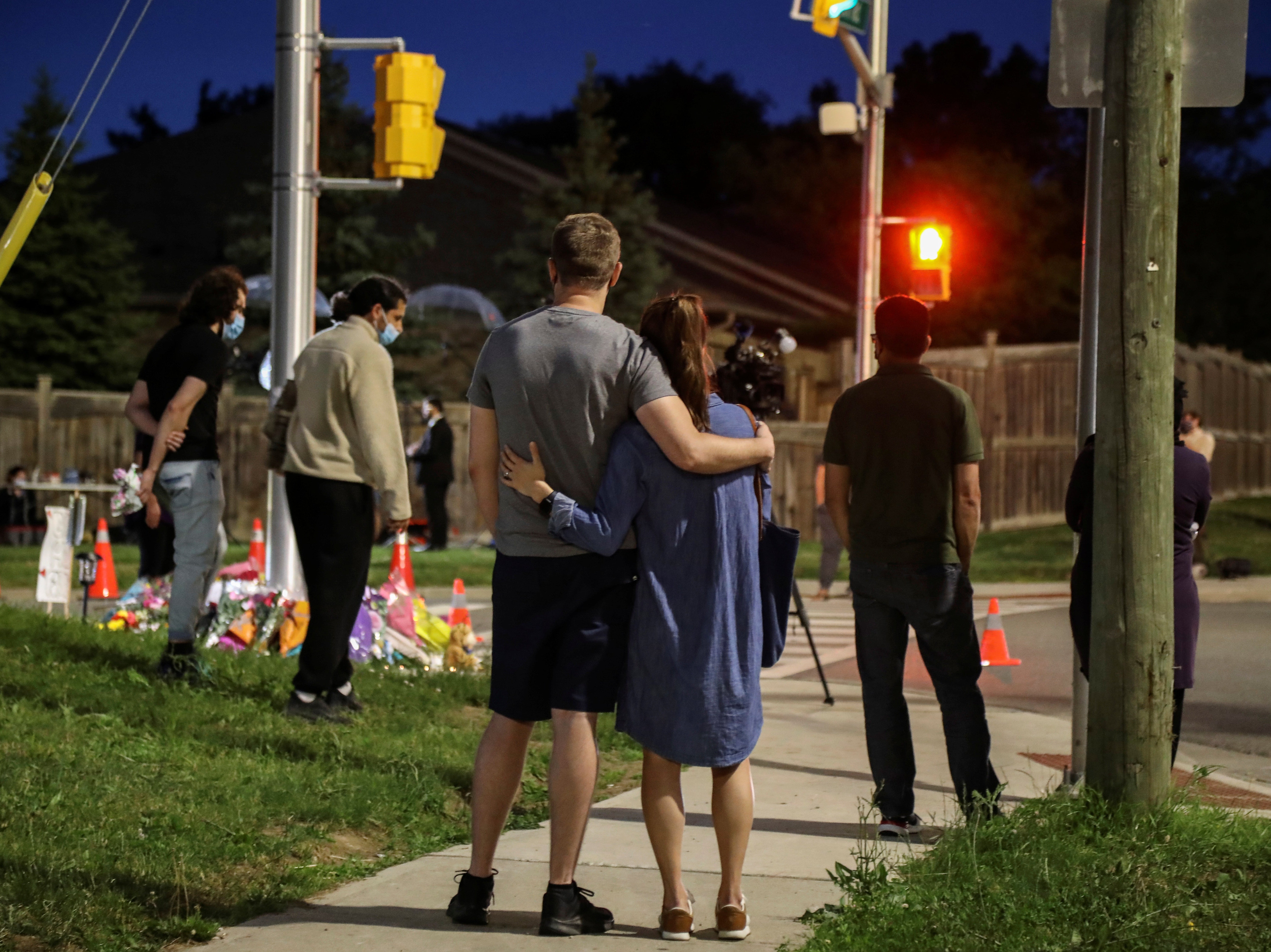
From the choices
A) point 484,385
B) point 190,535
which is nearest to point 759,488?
point 484,385

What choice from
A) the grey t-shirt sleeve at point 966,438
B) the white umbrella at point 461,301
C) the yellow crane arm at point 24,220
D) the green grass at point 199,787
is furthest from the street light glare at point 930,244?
the white umbrella at point 461,301

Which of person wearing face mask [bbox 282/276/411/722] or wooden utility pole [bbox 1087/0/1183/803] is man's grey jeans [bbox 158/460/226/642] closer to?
person wearing face mask [bbox 282/276/411/722]

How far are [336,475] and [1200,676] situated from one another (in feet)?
22.6

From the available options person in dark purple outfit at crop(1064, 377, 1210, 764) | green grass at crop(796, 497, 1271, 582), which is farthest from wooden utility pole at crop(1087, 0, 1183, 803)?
green grass at crop(796, 497, 1271, 582)

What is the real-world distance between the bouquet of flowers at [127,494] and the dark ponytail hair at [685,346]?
466 centimetres

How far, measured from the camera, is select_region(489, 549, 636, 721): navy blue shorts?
4367 millimetres

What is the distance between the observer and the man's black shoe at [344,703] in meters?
7.42

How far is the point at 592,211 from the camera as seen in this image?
31594 millimetres

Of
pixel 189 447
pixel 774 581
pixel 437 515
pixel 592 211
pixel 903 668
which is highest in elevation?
pixel 592 211

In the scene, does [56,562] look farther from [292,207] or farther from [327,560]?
[327,560]

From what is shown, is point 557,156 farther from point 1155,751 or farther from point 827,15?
point 1155,751

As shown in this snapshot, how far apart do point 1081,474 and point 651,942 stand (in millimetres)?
2461

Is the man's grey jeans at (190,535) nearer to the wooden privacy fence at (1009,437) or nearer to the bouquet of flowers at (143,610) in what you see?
the bouquet of flowers at (143,610)

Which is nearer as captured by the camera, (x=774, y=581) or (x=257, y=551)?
(x=774, y=581)
